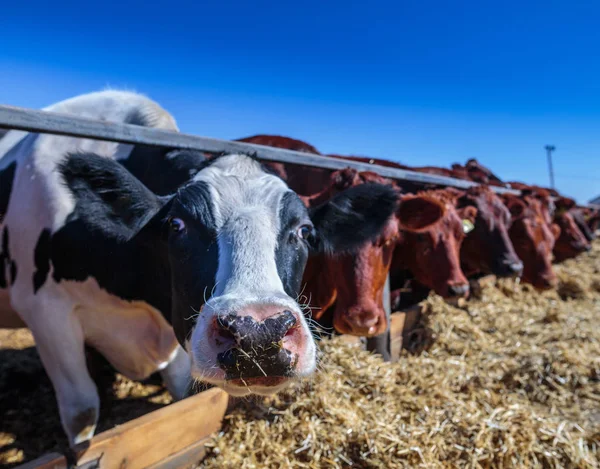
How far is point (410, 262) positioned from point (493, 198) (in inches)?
85.8

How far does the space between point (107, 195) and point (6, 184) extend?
4.66 ft

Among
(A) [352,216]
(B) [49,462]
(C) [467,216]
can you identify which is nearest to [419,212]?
(A) [352,216]

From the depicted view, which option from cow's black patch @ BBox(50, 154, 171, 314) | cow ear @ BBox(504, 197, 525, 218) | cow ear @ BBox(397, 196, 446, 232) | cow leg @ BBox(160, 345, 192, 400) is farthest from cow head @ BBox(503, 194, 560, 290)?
cow's black patch @ BBox(50, 154, 171, 314)

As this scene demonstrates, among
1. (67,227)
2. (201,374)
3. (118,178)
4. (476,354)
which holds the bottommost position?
(476,354)

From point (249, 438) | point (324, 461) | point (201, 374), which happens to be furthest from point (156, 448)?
point (201, 374)

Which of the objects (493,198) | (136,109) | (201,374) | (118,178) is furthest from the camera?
(493,198)

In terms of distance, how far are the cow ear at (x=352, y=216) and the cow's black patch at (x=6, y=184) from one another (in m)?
2.22

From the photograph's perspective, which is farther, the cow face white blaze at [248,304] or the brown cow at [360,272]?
the brown cow at [360,272]

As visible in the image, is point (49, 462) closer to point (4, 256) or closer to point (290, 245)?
point (290, 245)

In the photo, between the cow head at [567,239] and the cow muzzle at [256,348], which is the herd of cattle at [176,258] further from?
the cow head at [567,239]

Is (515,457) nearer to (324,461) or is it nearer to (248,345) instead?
(324,461)

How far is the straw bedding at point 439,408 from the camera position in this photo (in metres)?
2.64

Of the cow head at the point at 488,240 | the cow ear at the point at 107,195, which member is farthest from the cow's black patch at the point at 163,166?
the cow head at the point at 488,240

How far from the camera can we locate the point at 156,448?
236 centimetres
